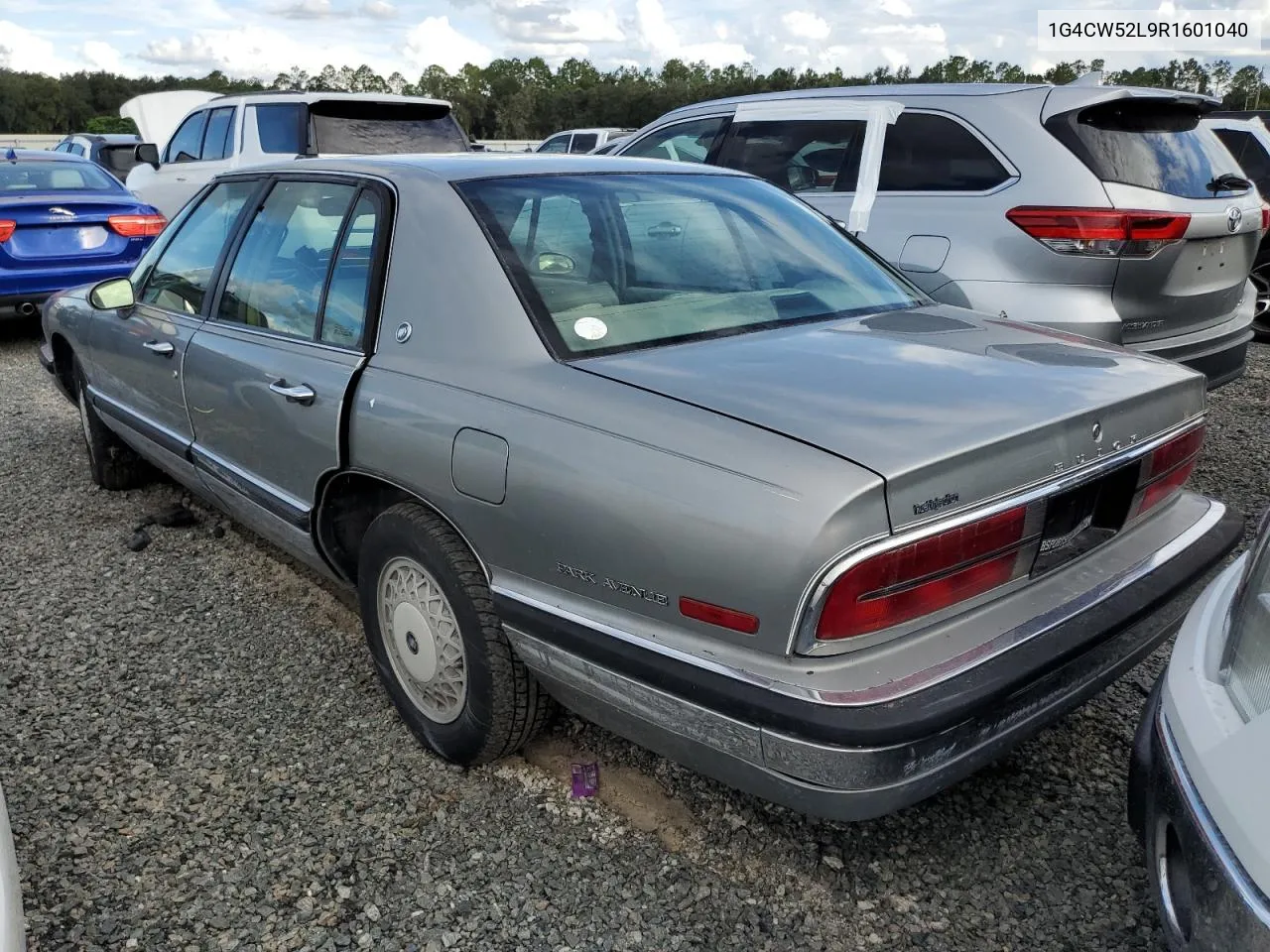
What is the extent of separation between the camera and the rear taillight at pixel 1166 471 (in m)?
2.29

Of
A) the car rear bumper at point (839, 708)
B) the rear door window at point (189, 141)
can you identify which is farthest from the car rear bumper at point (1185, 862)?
the rear door window at point (189, 141)

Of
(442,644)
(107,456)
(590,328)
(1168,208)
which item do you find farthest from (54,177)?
(1168,208)

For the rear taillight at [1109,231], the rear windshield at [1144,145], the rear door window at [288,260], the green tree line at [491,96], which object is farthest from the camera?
the green tree line at [491,96]

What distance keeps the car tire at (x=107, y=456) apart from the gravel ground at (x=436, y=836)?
1.44 m

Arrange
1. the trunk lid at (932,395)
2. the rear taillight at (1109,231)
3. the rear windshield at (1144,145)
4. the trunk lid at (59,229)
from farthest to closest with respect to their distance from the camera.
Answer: the trunk lid at (59,229) → the rear windshield at (1144,145) → the rear taillight at (1109,231) → the trunk lid at (932,395)

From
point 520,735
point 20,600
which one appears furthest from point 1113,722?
point 20,600

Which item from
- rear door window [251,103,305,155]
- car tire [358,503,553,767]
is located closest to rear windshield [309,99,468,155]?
rear door window [251,103,305,155]

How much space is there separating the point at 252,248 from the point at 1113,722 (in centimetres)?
297

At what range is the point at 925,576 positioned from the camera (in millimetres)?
1821

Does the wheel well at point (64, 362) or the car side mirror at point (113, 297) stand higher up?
the car side mirror at point (113, 297)

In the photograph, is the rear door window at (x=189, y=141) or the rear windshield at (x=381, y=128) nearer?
the rear windshield at (x=381, y=128)

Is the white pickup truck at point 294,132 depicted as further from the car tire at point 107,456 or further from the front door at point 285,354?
→ the front door at point 285,354

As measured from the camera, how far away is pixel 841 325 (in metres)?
2.55

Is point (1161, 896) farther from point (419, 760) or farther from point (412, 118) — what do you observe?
point (412, 118)
